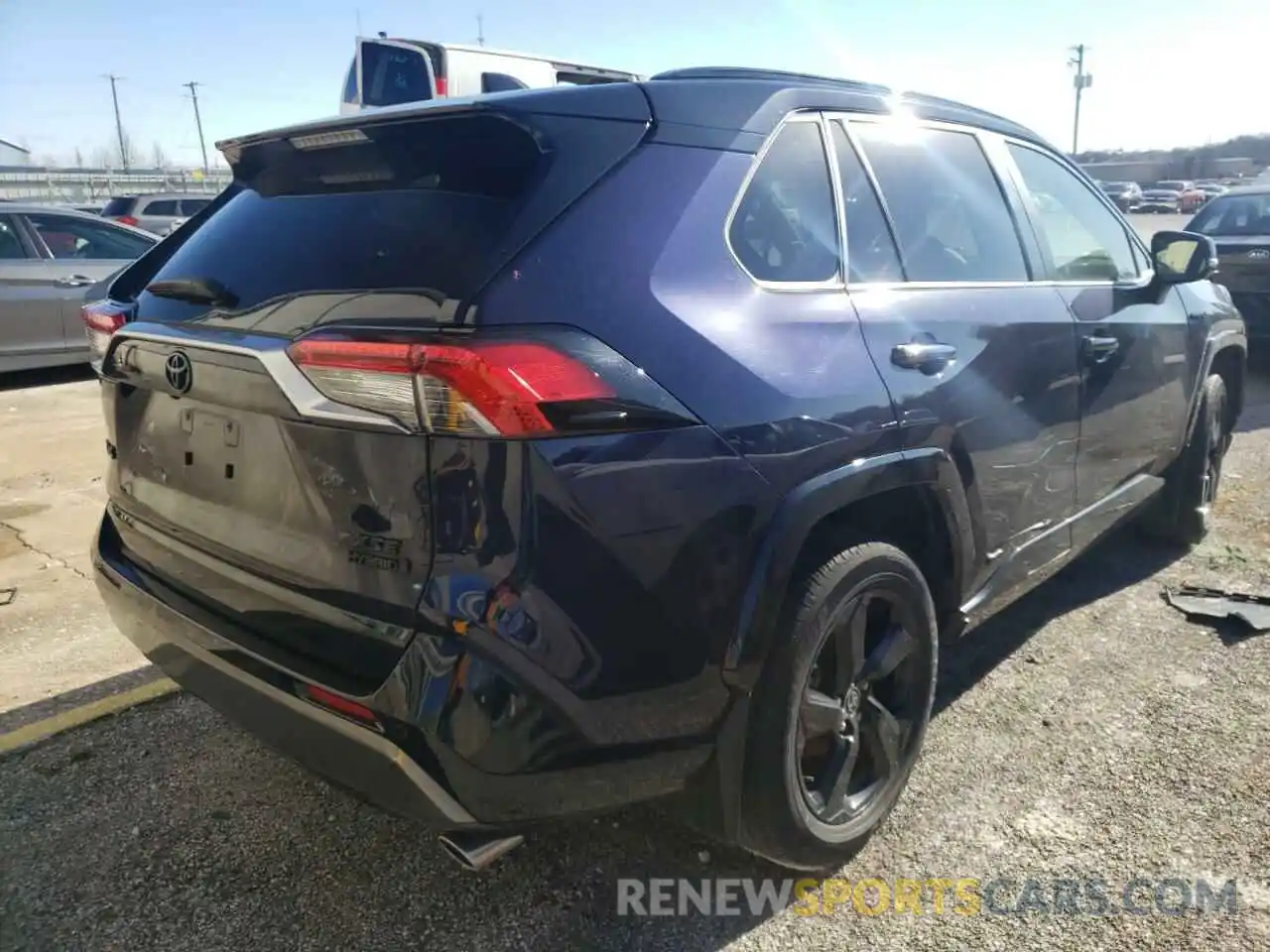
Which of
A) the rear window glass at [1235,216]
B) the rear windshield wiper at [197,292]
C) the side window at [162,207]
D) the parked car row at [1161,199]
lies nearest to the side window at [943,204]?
the rear windshield wiper at [197,292]

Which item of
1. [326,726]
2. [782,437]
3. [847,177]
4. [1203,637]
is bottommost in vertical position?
[1203,637]

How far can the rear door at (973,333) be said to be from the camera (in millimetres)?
2535

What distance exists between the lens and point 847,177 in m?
2.61

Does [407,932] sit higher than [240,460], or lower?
lower

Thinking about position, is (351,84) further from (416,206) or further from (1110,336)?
(416,206)

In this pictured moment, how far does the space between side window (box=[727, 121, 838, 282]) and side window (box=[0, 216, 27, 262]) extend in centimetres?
844

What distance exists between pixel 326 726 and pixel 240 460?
602 mm

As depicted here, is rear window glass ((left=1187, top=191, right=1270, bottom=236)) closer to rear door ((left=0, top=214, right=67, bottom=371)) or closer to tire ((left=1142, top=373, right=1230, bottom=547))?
tire ((left=1142, top=373, right=1230, bottom=547))

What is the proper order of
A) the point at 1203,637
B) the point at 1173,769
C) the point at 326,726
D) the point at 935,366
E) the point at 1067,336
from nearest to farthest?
the point at 326,726 → the point at 935,366 → the point at 1173,769 → the point at 1067,336 → the point at 1203,637

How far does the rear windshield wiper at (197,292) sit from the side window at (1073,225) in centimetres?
256

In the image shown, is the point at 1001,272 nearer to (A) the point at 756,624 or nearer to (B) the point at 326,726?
(A) the point at 756,624

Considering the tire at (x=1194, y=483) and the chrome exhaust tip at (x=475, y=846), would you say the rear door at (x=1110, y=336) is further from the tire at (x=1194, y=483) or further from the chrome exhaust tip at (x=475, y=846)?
the chrome exhaust tip at (x=475, y=846)

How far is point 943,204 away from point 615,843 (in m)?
2.05

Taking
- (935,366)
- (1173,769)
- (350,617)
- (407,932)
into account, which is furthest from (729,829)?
(1173,769)
